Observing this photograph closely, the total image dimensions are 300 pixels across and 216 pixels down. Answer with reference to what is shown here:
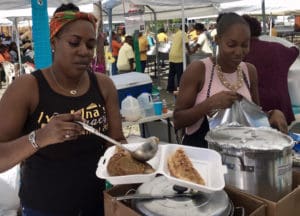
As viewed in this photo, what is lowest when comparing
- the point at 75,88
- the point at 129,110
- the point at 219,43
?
the point at 129,110

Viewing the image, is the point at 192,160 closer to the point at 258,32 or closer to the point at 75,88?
the point at 75,88

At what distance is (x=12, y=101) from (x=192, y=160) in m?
0.60

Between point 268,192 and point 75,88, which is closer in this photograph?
point 268,192

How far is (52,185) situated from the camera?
3.93 ft

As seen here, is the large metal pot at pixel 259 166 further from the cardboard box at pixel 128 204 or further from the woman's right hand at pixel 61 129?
the woman's right hand at pixel 61 129

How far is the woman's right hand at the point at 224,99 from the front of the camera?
4.61ft

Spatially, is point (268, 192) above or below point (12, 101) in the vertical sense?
below

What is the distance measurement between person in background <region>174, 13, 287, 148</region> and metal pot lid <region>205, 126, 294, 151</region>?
30cm

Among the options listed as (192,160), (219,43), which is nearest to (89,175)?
(192,160)

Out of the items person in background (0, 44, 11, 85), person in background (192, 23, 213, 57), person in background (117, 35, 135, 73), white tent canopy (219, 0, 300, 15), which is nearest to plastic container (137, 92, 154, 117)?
person in background (117, 35, 135, 73)

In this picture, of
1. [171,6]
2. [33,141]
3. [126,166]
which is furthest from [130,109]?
[171,6]

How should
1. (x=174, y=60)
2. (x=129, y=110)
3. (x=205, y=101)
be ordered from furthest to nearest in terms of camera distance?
1. (x=174, y=60)
2. (x=129, y=110)
3. (x=205, y=101)

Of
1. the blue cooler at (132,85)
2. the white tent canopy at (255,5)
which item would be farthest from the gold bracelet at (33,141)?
the white tent canopy at (255,5)

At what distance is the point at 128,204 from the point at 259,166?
37 cm
